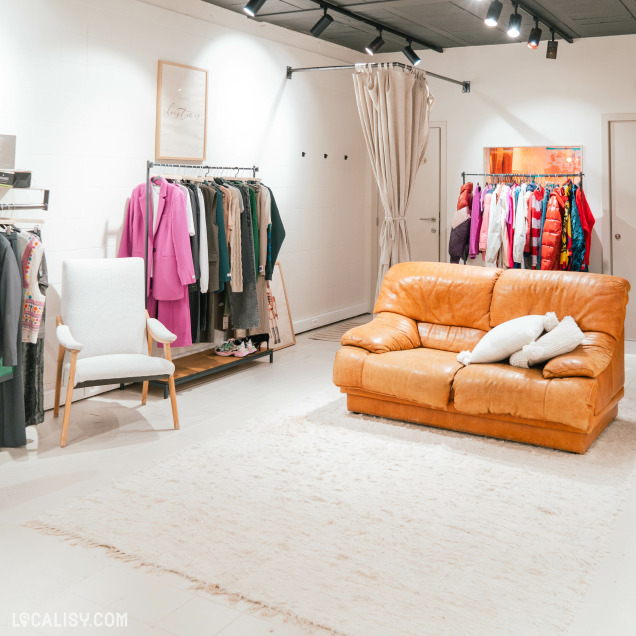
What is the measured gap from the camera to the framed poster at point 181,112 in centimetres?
549

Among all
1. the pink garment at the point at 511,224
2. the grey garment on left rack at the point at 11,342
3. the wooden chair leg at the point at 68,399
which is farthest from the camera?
the pink garment at the point at 511,224

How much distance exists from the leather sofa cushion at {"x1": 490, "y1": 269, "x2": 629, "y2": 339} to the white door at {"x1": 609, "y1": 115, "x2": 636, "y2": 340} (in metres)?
2.96

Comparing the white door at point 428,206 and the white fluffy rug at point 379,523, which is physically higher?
the white door at point 428,206

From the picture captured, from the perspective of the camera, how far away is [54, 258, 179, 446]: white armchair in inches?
167

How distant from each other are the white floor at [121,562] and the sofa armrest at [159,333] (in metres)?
0.50

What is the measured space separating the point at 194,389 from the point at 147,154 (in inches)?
69.0

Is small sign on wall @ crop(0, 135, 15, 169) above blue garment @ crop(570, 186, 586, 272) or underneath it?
above

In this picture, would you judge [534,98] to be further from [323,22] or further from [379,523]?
[379,523]

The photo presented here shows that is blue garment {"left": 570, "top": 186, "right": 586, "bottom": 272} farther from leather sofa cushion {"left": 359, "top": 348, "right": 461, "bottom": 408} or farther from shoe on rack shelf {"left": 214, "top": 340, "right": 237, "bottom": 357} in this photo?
shoe on rack shelf {"left": 214, "top": 340, "right": 237, "bottom": 357}

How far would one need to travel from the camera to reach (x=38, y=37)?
4504 millimetres

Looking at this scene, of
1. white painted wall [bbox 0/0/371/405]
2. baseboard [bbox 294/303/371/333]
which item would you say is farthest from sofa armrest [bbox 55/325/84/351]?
baseboard [bbox 294/303/371/333]

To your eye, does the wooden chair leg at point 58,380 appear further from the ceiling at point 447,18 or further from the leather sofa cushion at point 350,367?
the ceiling at point 447,18

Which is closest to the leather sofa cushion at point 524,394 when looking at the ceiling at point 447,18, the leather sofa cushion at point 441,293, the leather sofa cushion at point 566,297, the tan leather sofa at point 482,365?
the tan leather sofa at point 482,365

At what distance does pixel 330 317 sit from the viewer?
7992 millimetres
